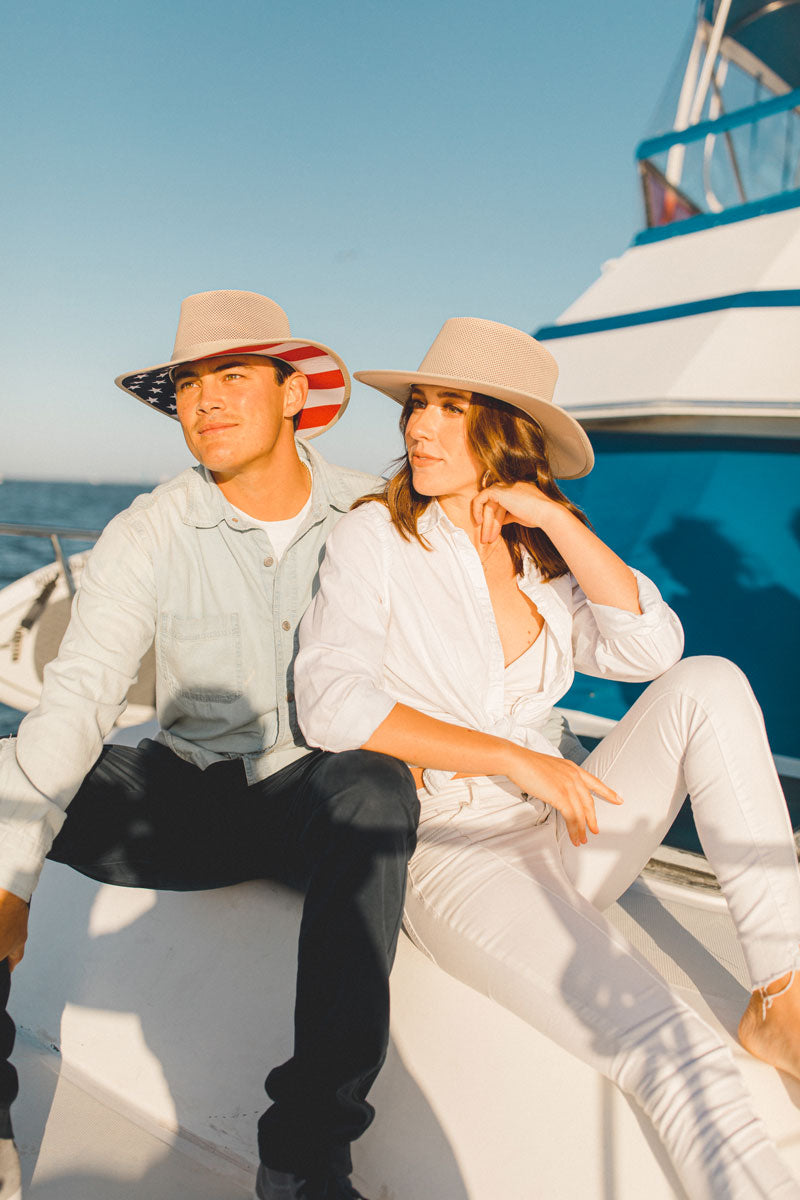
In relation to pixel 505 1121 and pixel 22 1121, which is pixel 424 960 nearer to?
pixel 505 1121

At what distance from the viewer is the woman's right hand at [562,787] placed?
158 cm

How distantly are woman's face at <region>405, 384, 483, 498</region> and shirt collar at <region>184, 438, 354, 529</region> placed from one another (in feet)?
1.02

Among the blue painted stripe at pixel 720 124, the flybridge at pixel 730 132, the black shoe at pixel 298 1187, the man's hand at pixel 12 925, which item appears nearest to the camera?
the black shoe at pixel 298 1187

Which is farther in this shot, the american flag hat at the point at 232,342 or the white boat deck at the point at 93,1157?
the american flag hat at the point at 232,342

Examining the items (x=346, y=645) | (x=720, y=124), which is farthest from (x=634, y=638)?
(x=720, y=124)

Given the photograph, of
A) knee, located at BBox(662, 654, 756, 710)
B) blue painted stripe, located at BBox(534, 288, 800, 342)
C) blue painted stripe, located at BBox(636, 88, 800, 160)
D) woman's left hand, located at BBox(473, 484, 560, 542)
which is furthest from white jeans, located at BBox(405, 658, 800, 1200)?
blue painted stripe, located at BBox(636, 88, 800, 160)

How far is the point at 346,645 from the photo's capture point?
1642mm

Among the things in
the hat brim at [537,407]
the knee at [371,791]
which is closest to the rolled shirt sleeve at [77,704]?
the knee at [371,791]

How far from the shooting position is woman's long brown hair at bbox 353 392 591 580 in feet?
6.09

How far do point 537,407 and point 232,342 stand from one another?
0.74 meters

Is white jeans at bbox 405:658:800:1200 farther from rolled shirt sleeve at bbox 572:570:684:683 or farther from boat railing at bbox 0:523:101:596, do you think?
boat railing at bbox 0:523:101:596

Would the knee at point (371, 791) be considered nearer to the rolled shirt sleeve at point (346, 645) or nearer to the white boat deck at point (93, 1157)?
the rolled shirt sleeve at point (346, 645)

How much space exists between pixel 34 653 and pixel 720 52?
19.0 ft

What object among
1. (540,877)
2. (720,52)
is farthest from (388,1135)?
(720,52)
